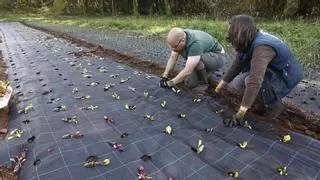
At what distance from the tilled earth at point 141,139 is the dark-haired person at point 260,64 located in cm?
28

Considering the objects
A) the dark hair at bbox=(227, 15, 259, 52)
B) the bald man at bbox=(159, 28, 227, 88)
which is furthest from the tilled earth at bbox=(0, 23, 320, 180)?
the dark hair at bbox=(227, 15, 259, 52)

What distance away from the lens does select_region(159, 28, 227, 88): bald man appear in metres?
3.45

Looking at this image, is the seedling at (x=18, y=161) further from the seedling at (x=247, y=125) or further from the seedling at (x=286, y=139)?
the seedling at (x=286, y=139)

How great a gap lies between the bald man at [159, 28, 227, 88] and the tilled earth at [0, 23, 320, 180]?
0.21 metres

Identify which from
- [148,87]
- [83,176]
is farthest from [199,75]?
[83,176]

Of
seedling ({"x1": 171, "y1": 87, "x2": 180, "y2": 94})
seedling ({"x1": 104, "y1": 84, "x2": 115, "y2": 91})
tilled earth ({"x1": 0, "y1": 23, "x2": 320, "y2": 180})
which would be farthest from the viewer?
seedling ({"x1": 104, "y1": 84, "x2": 115, "y2": 91})

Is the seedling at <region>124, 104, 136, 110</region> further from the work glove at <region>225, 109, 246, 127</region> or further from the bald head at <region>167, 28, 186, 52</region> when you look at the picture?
the work glove at <region>225, 109, 246, 127</region>

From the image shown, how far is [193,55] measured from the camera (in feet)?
11.4

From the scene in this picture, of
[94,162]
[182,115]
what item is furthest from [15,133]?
[182,115]

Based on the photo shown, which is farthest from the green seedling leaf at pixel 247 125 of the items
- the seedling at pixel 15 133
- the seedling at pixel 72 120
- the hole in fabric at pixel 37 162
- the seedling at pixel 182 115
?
the seedling at pixel 15 133

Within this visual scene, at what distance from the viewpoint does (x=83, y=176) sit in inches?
87.0

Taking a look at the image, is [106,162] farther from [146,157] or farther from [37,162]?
[37,162]

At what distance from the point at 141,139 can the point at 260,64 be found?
1142 millimetres

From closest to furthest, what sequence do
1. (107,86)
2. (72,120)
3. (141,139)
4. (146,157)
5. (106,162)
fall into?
(106,162)
(146,157)
(141,139)
(72,120)
(107,86)
